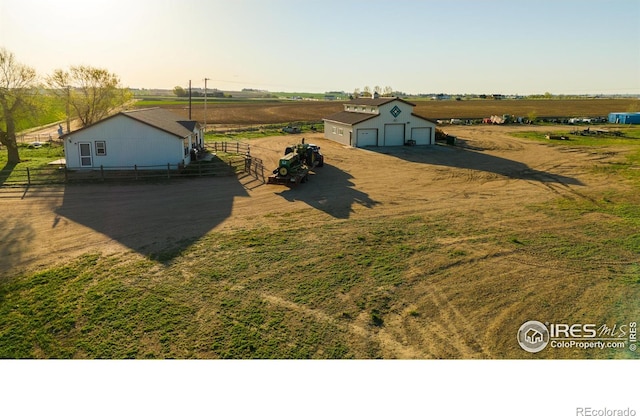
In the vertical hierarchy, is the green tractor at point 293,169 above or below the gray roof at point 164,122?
below

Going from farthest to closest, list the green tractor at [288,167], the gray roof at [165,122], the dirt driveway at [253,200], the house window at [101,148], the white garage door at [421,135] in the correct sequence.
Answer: the white garage door at [421,135] → the gray roof at [165,122] → the house window at [101,148] → the green tractor at [288,167] → the dirt driveway at [253,200]

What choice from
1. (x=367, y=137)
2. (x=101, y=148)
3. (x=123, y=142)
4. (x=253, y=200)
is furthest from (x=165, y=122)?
(x=367, y=137)

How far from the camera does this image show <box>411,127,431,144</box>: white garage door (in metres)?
50.4

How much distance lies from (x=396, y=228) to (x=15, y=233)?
1727cm

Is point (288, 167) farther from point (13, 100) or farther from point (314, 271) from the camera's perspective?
point (13, 100)

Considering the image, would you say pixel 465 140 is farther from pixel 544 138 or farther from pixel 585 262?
pixel 585 262

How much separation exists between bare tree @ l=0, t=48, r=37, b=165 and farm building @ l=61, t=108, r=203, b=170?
7767mm

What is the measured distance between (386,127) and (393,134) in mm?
1190

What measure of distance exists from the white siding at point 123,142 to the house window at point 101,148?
0.11 m

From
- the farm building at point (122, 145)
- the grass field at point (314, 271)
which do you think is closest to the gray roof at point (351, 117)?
the grass field at point (314, 271)

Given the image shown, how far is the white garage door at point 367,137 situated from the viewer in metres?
48.2

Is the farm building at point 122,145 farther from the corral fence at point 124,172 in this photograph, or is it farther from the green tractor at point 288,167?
the green tractor at point 288,167

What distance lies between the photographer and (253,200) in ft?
82.9

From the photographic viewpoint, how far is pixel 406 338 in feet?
37.5
